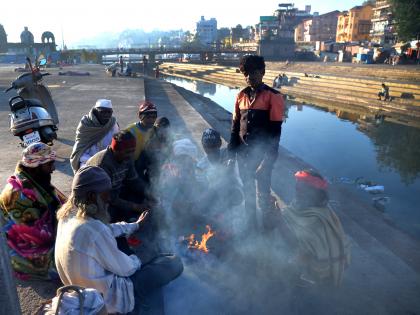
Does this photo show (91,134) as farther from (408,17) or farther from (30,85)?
(408,17)

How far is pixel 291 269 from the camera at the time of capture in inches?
135

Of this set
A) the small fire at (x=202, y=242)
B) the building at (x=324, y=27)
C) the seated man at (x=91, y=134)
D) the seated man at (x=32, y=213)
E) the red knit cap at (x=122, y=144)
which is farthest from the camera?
the building at (x=324, y=27)

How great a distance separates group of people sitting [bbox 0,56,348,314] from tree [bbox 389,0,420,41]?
3198 centimetres

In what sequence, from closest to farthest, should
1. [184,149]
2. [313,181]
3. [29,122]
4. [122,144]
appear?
[313,181] < [122,144] < [184,149] < [29,122]

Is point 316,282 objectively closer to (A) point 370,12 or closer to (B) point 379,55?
(B) point 379,55

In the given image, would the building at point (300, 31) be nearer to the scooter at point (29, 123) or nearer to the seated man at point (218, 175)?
the scooter at point (29, 123)

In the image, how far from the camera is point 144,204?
3891mm

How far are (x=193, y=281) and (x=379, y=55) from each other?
42573mm

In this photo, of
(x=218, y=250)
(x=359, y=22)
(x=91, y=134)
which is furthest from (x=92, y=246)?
(x=359, y=22)

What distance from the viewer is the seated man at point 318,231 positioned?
3.04m

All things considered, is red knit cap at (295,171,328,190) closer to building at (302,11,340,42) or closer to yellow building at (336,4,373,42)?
yellow building at (336,4,373,42)

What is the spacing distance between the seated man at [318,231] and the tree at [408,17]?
32952 millimetres

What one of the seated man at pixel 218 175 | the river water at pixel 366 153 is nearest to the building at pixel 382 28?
the river water at pixel 366 153

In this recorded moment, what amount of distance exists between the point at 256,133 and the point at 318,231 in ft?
4.30
